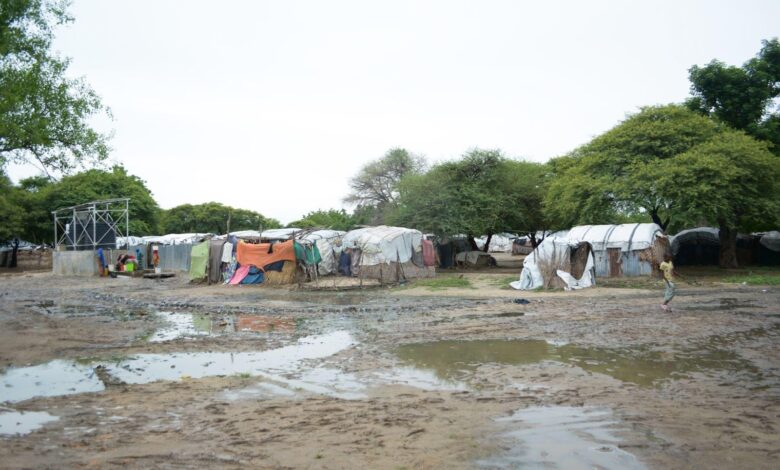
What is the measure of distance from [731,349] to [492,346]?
3.92 m

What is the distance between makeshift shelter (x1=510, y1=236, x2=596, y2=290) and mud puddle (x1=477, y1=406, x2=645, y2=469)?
51.2 feet

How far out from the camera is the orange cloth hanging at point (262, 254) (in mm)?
24406

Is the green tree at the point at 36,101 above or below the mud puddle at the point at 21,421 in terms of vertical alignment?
above

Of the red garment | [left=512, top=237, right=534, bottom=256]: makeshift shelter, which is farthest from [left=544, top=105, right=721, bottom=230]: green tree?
[left=512, top=237, right=534, bottom=256]: makeshift shelter

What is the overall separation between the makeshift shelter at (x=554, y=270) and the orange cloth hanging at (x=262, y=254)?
30.7 feet

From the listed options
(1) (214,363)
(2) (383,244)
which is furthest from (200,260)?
(1) (214,363)

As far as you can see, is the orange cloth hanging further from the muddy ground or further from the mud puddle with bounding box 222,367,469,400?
the mud puddle with bounding box 222,367,469,400

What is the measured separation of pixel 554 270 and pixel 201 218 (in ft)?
156

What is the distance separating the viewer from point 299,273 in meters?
24.6

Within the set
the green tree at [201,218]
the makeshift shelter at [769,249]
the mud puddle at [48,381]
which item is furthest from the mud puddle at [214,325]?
the green tree at [201,218]

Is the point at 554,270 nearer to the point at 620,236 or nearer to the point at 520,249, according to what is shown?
the point at 620,236

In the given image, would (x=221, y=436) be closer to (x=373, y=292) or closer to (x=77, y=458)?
(x=77, y=458)

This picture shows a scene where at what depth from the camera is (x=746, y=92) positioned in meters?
29.8

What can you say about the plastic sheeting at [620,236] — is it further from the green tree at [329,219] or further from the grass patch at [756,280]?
the green tree at [329,219]
